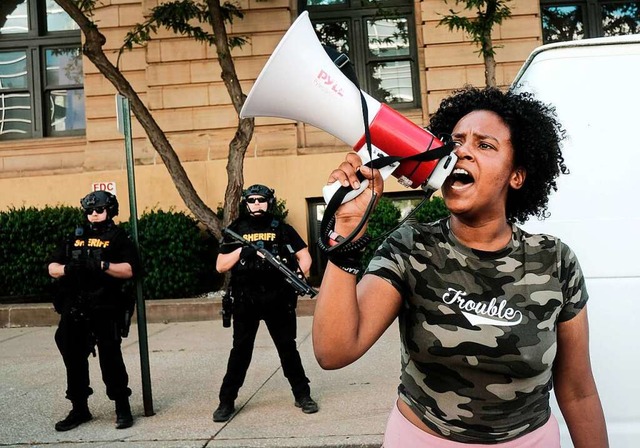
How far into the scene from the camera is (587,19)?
12.6 metres

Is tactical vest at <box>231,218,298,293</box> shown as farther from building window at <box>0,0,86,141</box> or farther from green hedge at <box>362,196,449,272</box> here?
building window at <box>0,0,86,141</box>

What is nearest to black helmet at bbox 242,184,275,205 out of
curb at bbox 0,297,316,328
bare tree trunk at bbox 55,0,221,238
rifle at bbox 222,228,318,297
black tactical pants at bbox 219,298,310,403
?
rifle at bbox 222,228,318,297

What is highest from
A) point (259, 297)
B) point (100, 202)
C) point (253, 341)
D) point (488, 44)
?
point (488, 44)

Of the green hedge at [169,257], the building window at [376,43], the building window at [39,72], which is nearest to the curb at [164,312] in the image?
the green hedge at [169,257]

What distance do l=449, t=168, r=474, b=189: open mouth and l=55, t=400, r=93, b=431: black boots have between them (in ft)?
13.8

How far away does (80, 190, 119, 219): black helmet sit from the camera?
5.10 m

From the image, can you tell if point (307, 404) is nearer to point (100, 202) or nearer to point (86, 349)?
point (86, 349)

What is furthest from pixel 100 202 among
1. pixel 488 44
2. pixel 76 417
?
pixel 488 44

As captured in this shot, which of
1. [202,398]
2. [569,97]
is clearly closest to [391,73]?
[202,398]

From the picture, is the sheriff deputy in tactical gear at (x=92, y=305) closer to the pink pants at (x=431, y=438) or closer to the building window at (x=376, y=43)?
the pink pants at (x=431, y=438)

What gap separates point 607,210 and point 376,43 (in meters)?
10.8

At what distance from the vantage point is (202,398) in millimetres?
5734

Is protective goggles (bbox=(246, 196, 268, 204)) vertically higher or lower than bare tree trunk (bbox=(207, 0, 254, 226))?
lower

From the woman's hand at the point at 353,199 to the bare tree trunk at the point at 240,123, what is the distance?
8.41m
